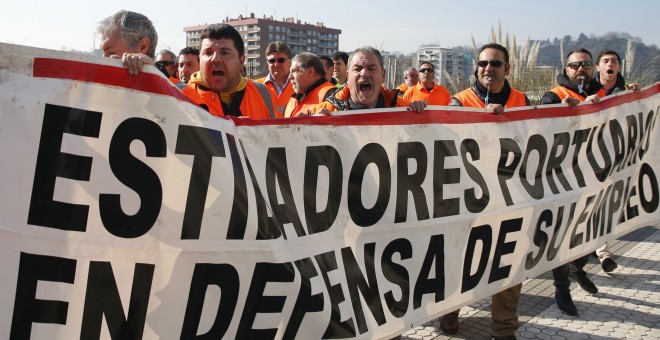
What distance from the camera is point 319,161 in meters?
2.78

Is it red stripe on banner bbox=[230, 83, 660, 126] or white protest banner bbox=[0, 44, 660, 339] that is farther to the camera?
red stripe on banner bbox=[230, 83, 660, 126]

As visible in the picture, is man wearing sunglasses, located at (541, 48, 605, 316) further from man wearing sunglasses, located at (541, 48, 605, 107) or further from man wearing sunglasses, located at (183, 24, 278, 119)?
man wearing sunglasses, located at (183, 24, 278, 119)

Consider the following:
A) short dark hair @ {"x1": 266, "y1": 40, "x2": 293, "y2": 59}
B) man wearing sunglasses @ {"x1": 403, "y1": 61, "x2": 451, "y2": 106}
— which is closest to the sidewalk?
short dark hair @ {"x1": 266, "y1": 40, "x2": 293, "y2": 59}

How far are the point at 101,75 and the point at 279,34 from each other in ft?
→ 362

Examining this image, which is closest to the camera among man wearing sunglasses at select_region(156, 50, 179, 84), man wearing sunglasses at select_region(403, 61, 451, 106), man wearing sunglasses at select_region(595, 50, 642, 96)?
man wearing sunglasses at select_region(595, 50, 642, 96)

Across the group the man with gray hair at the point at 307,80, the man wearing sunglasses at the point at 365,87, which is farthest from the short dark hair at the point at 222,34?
the man with gray hair at the point at 307,80

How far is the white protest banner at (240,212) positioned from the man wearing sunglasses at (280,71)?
3267 mm

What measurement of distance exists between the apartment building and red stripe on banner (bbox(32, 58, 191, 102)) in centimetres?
8992

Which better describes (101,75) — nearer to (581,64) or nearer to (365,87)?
(365,87)

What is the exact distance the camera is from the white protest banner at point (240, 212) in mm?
2033

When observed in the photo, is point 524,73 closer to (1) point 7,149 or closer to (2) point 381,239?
(2) point 381,239

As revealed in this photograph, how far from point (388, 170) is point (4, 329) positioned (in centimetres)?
187

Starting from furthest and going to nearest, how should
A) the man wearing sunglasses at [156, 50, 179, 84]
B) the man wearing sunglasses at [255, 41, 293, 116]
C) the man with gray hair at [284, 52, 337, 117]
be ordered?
the man wearing sunglasses at [156, 50, 179, 84]
the man wearing sunglasses at [255, 41, 293, 116]
the man with gray hair at [284, 52, 337, 117]

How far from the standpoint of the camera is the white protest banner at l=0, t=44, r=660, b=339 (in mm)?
2033
